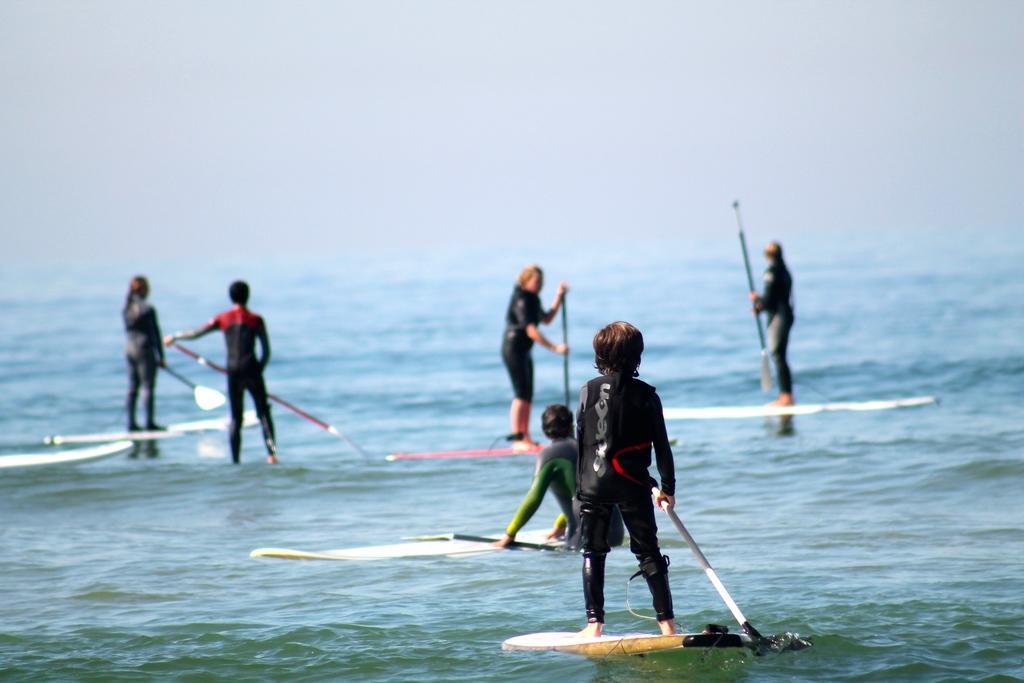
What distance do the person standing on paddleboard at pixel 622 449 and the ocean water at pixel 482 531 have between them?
61cm

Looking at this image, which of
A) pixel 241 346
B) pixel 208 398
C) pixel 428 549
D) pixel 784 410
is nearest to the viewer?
pixel 428 549

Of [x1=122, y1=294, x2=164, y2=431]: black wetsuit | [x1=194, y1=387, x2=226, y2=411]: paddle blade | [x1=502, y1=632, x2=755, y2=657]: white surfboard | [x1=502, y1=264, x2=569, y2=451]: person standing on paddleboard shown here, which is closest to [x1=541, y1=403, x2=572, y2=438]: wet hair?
[x1=502, y1=632, x2=755, y2=657]: white surfboard

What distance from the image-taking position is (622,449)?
18.3 feet

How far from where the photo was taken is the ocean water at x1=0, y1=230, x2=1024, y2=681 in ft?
20.2

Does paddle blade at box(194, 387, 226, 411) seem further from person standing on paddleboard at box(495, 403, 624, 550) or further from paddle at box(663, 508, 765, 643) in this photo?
paddle at box(663, 508, 765, 643)

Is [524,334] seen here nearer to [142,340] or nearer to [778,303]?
[778,303]

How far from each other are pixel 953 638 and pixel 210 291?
55.4 metres

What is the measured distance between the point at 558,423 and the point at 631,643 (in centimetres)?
167

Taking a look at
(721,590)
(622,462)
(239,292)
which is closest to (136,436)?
(239,292)

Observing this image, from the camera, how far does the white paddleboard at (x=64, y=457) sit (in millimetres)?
13500

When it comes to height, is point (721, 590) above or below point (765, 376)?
below

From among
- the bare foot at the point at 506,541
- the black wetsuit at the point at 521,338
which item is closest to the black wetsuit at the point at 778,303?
the black wetsuit at the point at 521,338

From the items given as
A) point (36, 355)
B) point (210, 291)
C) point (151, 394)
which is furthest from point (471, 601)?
point (210, 291)

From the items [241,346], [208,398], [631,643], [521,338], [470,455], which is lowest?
[631,643]
